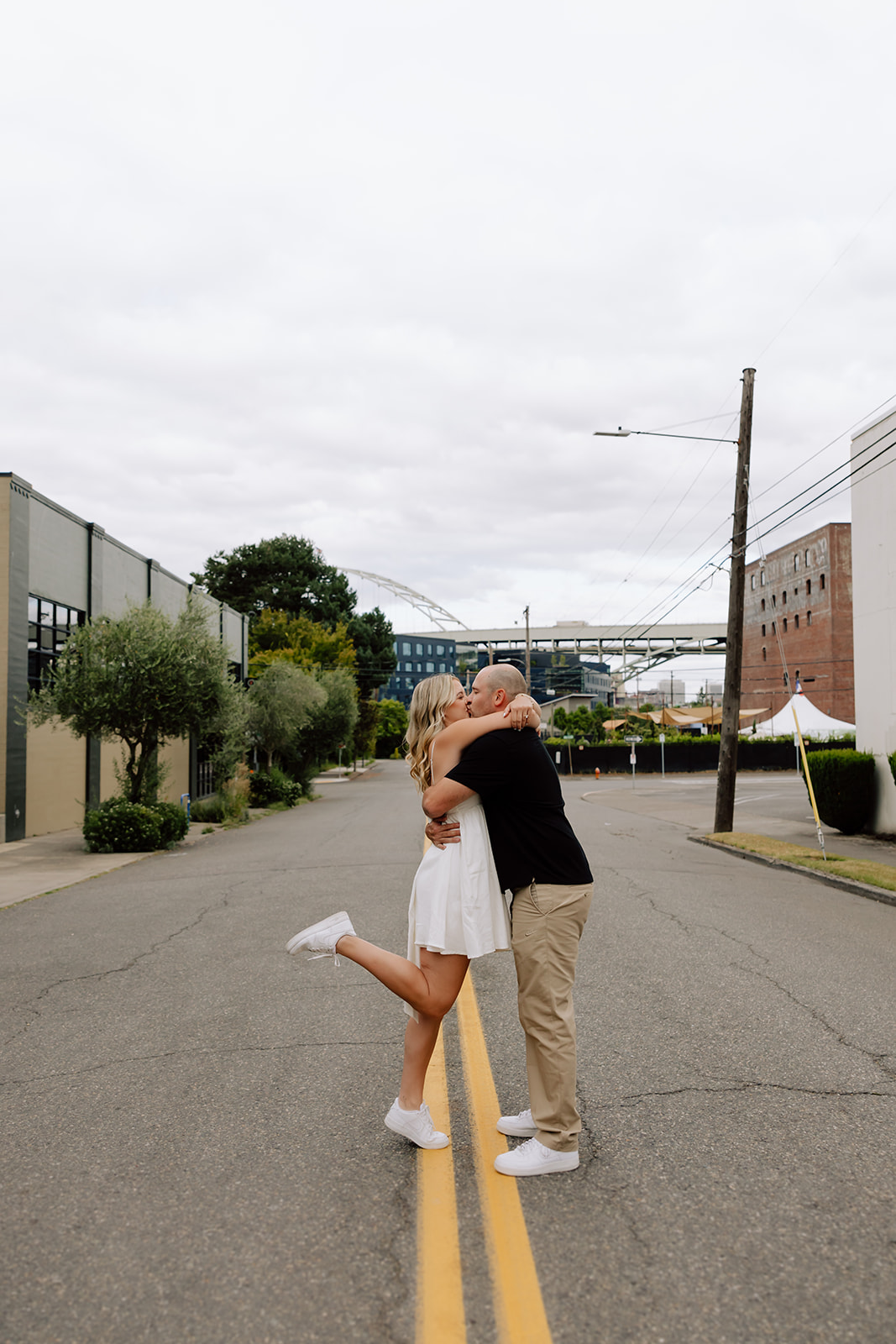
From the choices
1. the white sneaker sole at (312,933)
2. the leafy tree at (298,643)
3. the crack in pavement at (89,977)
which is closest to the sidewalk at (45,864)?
the crack in pavement at (89,977)

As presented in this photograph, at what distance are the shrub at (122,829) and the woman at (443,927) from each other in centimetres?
1518

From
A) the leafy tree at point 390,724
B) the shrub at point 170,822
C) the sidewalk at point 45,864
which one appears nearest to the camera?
the sidewalk at point 45,864

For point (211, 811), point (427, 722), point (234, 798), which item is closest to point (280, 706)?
point (234, 798)

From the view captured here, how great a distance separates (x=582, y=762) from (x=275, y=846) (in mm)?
46627

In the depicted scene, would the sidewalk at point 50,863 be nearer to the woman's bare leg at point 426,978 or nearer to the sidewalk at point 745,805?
the woman's bare leg at point 426,978

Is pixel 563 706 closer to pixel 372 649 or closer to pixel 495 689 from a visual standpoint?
pixel 372 649

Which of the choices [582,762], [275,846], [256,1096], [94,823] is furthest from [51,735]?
[582,762]

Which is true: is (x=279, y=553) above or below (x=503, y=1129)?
above

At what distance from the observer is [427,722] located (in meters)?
4.17

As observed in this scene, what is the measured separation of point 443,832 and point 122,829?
51.3 feet

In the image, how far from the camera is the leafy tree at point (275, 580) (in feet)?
226

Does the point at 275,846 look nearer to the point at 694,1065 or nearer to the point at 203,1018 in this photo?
the point at 203,1018

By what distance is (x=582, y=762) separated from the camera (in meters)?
63.1

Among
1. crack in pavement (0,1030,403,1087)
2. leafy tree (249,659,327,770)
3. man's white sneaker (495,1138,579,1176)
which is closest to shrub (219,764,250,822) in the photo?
leafy tree (249,659,327,770)
